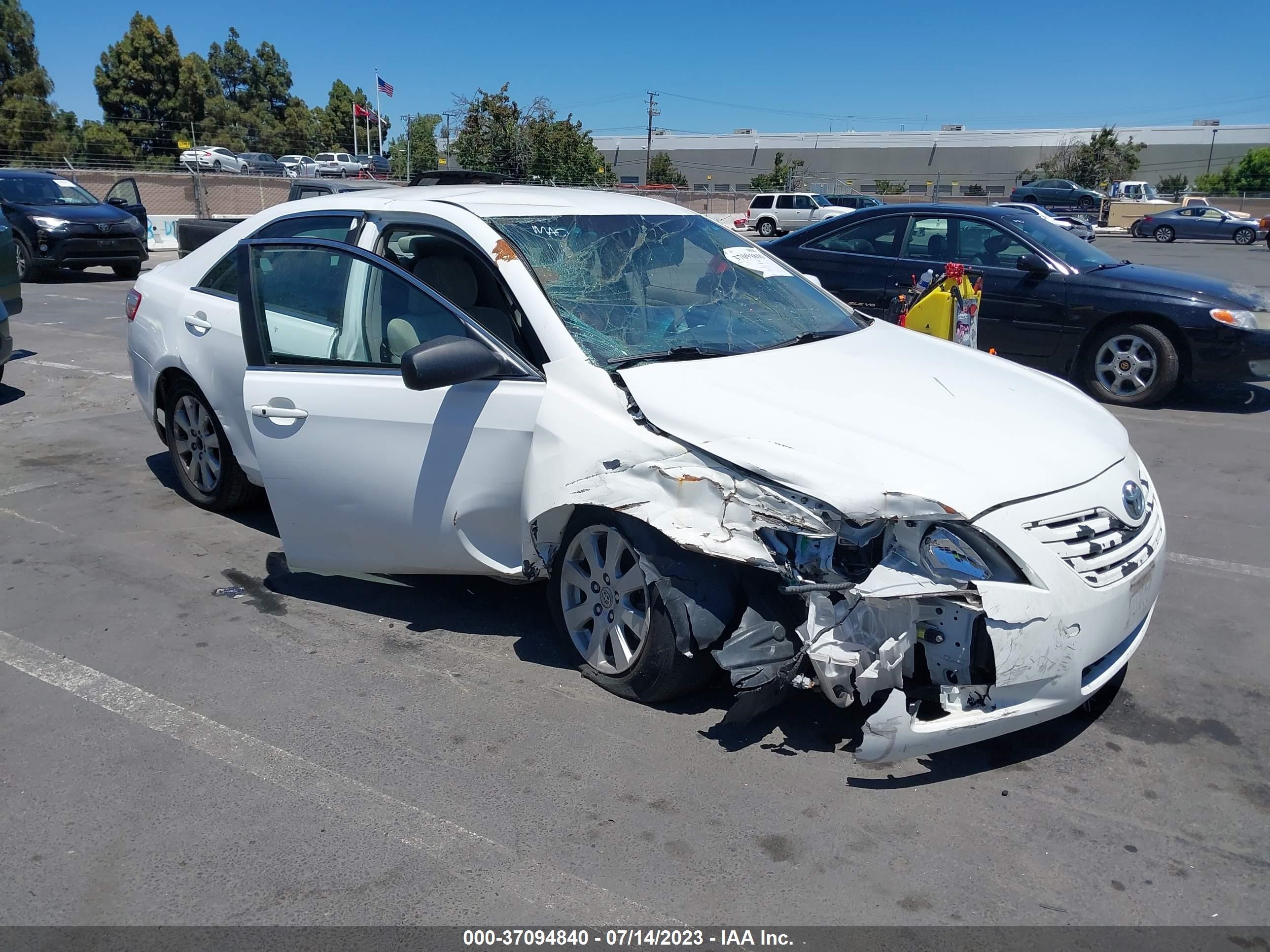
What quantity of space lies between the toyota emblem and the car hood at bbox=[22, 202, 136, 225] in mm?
17047

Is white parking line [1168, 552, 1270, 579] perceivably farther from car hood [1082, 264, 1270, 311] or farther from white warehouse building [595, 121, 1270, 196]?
white warehouse building [595, 121, 1270, 196]

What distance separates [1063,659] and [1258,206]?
206ft

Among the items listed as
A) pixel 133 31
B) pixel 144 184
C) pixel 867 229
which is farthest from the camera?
pixel 133 31

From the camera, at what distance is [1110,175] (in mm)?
62094

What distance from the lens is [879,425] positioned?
127 inches

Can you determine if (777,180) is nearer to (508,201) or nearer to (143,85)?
(143,85)

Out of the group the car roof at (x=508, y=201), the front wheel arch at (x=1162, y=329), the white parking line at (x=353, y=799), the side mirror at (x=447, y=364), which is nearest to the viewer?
the white parking line at (x=353, y=799)

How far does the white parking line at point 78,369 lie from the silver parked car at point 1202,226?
39636 millimetres

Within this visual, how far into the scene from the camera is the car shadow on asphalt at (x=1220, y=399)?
8.50 meters

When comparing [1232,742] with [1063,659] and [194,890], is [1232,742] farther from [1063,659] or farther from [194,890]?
[194,890]

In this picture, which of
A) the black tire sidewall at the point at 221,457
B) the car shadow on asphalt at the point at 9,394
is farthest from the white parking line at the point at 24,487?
the car shadow on asphalt at the point at 9,394

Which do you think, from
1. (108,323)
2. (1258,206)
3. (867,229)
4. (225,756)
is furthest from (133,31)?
(1258,206)

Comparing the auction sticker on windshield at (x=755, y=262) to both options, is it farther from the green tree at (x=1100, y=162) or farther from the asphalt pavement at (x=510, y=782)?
the green tree at (x=1100, y=162)

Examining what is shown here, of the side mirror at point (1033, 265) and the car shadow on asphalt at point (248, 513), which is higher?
the side mirror at point (1033, 265)
